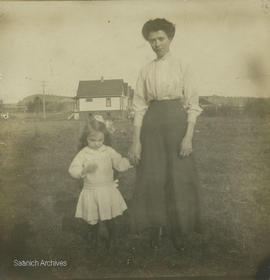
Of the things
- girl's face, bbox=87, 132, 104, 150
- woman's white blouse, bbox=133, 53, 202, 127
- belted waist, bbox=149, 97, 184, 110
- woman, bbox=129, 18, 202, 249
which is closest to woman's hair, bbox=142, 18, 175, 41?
Answer: woman, bbox=129, 18, 202, 249

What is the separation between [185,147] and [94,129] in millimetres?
535

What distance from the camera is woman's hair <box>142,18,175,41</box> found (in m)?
1.91

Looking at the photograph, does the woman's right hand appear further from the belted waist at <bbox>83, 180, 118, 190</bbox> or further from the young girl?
the belted waist at <bbox>83, 180, 118, 190</bbox>


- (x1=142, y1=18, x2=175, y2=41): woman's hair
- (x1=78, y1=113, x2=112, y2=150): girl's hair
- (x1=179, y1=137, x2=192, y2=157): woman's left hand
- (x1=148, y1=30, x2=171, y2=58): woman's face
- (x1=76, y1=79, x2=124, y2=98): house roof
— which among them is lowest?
(x1=179, y1=137, x2=192, y2=157): woman's left hand

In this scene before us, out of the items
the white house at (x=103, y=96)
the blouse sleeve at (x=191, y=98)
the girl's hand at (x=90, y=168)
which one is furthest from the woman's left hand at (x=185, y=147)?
the girl's hand at (x=90, y=168)

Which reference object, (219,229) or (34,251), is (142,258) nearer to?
(219,229)

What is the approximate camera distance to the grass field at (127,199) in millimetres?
1883

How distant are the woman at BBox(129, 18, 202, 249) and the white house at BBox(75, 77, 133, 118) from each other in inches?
3.2

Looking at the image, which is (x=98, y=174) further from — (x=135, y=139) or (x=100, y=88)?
(x=100, y=88)

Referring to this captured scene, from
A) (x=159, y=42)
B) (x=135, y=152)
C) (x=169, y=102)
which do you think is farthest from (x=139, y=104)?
(x=159, y=42)

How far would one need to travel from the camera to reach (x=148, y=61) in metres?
1.92

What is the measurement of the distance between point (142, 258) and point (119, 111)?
869 mm

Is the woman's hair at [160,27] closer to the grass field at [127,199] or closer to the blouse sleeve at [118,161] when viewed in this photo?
the grass field at [127,199]

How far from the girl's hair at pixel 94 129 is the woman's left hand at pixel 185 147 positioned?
0.41 m
